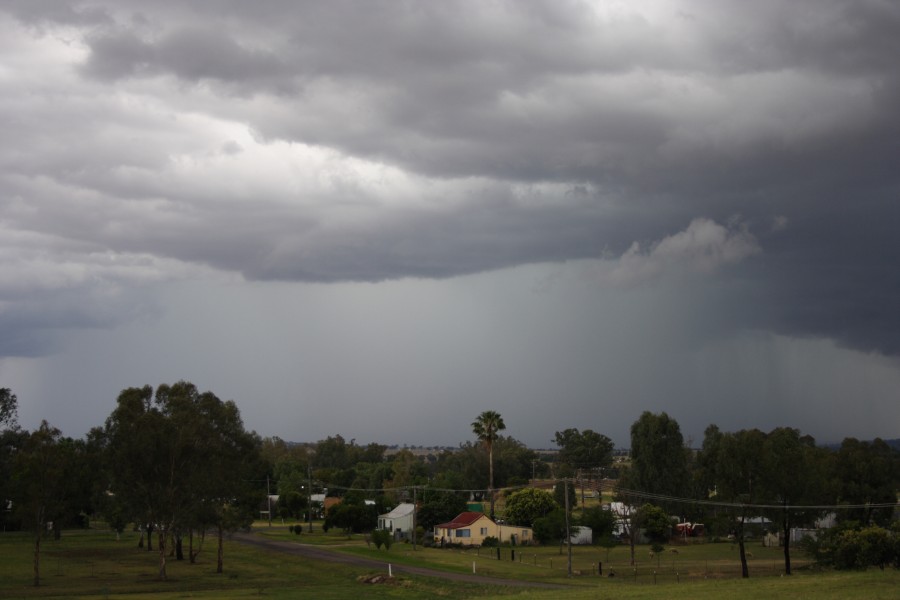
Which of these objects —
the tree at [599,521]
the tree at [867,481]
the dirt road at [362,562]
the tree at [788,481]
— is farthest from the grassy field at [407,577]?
the tree at [867,481]

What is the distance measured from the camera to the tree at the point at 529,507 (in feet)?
343

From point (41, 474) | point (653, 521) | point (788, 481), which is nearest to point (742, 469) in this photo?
point (788, 481)

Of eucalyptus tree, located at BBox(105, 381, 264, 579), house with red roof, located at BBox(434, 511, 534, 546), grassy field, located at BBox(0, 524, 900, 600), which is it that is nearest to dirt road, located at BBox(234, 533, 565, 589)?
grassy field, located at BBox(0, 524, 900, 600)

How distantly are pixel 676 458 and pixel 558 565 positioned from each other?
5167 centimetres

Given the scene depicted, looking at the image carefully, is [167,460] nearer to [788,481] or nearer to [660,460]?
[788,481]

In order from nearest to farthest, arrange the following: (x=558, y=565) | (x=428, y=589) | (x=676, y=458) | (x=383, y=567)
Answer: (x=428, y=589), (x=383, y=567), (x=558, y=565), (x=676, y=458)

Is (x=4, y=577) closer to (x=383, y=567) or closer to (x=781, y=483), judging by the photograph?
(x=383, y=567)

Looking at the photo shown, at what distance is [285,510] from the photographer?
449 feet

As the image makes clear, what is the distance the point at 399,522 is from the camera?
356ft

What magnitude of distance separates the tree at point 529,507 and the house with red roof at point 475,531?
269cm

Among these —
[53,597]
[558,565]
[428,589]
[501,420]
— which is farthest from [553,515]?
[53,597]

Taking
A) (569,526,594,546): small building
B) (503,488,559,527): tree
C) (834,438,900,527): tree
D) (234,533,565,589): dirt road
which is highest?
(834,438,900,527): tree

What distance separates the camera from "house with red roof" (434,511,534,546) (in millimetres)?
98312

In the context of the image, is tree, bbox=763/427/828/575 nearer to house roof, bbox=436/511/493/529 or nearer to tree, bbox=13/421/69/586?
house roof, bbox=436/511/493/529
